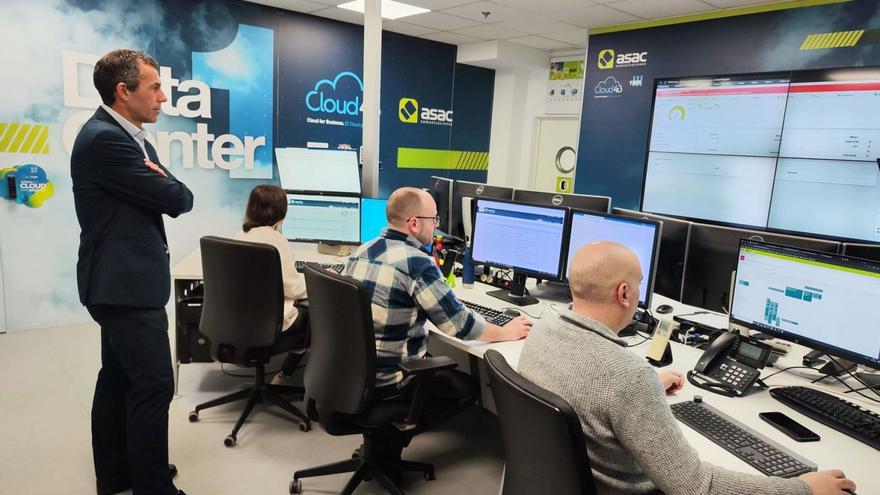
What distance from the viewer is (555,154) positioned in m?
6.97

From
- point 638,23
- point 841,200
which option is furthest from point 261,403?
point 638,23

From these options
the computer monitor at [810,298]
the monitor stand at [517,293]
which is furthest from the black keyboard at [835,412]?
the monitor stand at [517,293]

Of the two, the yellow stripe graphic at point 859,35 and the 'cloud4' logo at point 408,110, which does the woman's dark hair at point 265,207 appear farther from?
the yellow stripe graphic at point 859,35

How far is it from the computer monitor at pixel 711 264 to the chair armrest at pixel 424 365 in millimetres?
1201

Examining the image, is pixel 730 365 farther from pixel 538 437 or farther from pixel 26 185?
pixel 26 185

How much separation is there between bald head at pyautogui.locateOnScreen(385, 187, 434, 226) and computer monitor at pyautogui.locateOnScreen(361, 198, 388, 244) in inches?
54.3

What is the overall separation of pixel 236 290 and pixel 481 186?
1.77 m

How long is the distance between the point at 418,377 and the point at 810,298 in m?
1.35

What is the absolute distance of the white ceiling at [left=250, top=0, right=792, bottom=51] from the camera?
15.1 feet

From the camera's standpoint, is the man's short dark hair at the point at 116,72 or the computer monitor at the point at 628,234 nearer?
the man's short dark hair at the point at 116,72

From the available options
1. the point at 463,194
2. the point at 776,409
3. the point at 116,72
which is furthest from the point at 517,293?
the point at 116,72

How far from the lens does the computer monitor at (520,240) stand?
8.81 ft

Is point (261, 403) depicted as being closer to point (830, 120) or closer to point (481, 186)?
point (481, 186)

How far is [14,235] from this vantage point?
4145 millimetres
